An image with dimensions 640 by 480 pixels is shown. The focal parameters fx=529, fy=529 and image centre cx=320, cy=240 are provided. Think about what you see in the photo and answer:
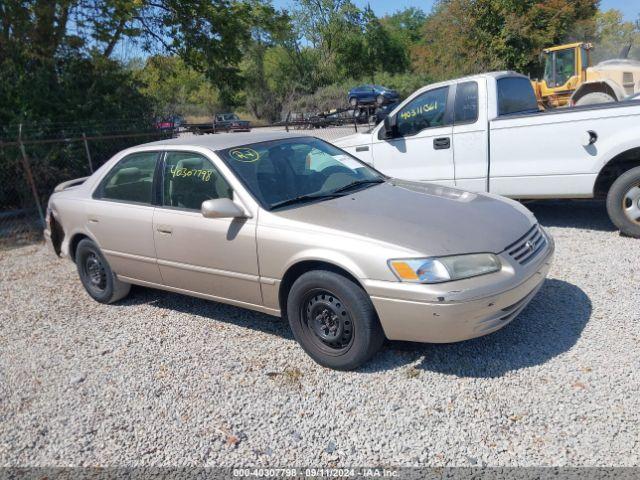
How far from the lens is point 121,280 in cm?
500

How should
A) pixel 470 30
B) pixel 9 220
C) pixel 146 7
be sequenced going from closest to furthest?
pixel 9 220 → pixel 146 7 → pixel 470 30

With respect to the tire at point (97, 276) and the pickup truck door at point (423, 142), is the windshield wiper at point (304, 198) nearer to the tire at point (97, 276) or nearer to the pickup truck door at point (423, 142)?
the tire at point (97, 276)

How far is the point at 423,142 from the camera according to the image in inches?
268

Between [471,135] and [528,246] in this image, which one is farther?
[471,135]

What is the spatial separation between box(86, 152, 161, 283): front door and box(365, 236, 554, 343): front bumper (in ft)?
7.28

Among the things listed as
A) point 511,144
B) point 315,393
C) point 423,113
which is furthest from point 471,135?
point 315,393

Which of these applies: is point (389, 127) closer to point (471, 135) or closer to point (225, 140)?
point (471, 135)

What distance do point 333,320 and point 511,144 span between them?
3.77 m

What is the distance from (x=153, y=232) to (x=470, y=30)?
118 feet

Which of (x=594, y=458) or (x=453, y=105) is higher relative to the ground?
(x=453, y=105)

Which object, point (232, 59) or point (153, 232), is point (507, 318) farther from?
point (232, 59)

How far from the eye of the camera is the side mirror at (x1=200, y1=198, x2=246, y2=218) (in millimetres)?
3729

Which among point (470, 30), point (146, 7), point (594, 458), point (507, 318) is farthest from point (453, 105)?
point (470, 30)

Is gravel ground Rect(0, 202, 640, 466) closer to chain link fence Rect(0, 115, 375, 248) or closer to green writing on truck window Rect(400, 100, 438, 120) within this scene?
green writing on truck window Rect(400, 100, 438, 120)
